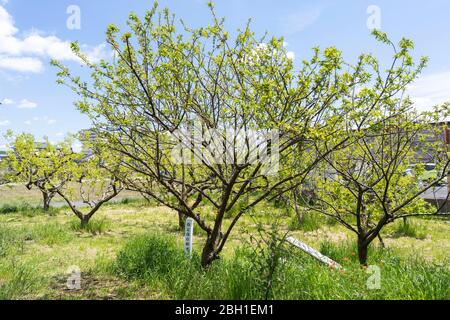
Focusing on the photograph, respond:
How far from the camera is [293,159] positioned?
4816mm

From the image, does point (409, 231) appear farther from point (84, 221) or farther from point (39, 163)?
point (39, 163)

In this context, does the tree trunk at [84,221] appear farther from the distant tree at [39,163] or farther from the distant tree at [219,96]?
the distant tree at [219,96]

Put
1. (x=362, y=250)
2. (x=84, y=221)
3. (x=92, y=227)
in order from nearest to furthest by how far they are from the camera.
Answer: (x=362, y=250)
(x=92, y=227)
(x=84, y=221)

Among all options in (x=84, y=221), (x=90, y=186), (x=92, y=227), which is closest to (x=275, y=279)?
(x=92, y=227)

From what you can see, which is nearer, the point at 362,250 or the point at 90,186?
the point at 362,250

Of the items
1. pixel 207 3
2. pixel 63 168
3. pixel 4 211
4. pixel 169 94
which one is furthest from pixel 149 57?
pixel 4 211

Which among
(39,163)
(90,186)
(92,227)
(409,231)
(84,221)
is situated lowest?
(409,231)

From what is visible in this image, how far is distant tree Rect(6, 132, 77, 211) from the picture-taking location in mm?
11102

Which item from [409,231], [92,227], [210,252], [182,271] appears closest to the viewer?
[182,271]

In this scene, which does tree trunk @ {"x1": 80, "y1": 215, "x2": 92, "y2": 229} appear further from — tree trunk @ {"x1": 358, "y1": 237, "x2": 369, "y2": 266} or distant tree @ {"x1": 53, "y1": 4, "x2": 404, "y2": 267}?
tree trunk @ {"x1": 358, "y1": 237, "x2": 369, "y2": 266}

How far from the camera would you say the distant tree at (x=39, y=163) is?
11102 mm

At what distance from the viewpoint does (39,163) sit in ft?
35.2

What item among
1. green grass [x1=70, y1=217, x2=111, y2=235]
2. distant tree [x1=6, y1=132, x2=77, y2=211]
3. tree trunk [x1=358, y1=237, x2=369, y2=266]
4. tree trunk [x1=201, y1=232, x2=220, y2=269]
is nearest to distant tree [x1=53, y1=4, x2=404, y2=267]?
tree trunk [x1=201, y1=232, x2=220, y2=269]
